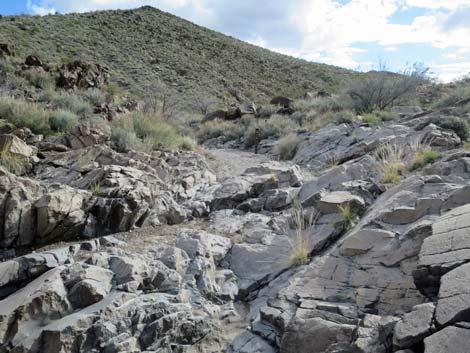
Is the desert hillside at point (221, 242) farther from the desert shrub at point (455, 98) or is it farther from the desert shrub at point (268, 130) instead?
the desert shrub at point (268, 130)

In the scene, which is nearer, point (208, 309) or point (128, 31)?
Result: point (208, 309)

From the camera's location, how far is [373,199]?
20.7 ft

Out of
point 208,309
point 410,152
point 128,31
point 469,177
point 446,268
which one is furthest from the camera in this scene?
point 128,31

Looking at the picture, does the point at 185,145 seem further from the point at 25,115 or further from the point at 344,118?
the point at 344,118

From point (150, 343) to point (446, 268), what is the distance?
2659mm

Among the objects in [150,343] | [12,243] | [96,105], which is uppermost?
[96,105]

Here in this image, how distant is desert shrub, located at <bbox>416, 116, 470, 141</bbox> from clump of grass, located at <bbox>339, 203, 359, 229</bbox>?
512 cm

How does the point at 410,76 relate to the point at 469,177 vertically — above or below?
above

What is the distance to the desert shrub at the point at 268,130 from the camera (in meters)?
16.8

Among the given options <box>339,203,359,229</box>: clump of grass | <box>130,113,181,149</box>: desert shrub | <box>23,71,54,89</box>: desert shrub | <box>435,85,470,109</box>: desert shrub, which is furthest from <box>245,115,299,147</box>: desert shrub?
<box>339,203,359,229</box>: clump of grass

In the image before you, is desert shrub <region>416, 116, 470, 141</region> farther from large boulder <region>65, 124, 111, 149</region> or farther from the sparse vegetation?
large boulder <region>65, 124, 111, 149</region>

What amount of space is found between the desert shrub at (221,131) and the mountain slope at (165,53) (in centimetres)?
1186

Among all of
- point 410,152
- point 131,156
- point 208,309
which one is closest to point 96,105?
point 131,156

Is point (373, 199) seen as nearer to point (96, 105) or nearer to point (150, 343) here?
point (150, 343)
